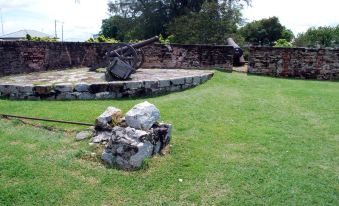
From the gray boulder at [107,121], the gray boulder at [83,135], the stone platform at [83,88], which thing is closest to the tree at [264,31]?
the stone platform at [83,88]

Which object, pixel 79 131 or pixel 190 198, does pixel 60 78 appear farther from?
pixel 190 198

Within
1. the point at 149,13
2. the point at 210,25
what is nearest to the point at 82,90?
the point at 210,25

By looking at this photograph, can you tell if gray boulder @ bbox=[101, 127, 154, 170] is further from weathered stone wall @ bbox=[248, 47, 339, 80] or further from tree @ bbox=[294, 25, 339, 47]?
tree @ bbox=[294, 25, 339, 47]

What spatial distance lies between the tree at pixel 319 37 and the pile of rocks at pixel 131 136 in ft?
111

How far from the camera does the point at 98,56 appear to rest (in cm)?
1201

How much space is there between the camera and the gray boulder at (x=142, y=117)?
4.36m

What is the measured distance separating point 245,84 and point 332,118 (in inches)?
139

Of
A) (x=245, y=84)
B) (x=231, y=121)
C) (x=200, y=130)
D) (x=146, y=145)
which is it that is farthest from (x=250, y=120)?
(x=245, y=84)

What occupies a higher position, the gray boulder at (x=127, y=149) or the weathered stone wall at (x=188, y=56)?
the weathered stone wall at (x=188, y=56)

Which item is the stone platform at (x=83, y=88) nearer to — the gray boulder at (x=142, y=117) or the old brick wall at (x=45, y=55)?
the old brick wall at (x=45, y=55)

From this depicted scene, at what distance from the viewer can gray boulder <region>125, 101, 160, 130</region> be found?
4356 mm

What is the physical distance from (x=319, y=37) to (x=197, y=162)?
1450 inches

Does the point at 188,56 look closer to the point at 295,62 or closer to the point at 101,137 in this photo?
the point at 295,62

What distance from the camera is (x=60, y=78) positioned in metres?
9.04
